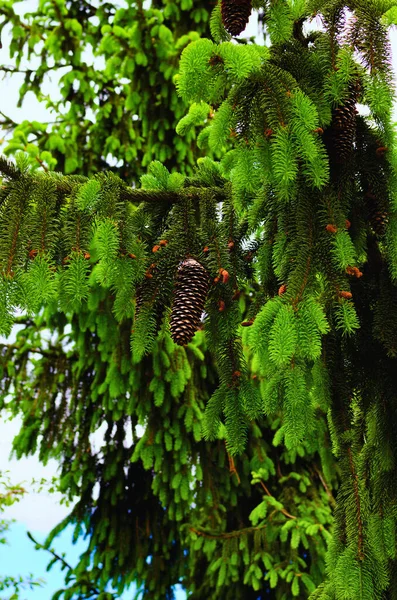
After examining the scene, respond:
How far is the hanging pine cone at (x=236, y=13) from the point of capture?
1792mm

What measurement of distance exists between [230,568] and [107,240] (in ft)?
12.7

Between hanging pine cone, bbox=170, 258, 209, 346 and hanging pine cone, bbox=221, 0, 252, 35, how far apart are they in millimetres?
663

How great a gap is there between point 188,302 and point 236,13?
31.5 inches

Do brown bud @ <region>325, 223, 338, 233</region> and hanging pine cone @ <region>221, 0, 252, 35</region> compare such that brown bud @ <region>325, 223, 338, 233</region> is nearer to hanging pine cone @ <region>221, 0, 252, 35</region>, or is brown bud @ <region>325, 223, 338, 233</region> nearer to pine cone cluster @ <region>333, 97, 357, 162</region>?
pine cone cluster @ <region>333, 97, 357, 162</region>

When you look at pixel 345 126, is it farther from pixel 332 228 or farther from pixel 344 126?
pixel 332 228

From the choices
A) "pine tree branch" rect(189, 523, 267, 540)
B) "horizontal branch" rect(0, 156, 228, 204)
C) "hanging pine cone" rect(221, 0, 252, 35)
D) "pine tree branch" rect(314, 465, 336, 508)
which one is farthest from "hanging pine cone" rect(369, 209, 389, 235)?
"pine tree branch" rect(314, 465, 336, 508)

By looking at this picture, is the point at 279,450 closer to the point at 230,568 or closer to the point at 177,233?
the point at 230,568

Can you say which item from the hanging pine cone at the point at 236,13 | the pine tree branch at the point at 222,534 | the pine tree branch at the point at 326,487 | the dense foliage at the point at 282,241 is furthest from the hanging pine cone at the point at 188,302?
the pine tree branch at the point at 326,487

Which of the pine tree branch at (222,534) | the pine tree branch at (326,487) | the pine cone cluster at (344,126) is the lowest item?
the pine tree branch at (222,534)

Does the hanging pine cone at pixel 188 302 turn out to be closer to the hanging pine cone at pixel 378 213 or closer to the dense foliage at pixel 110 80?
the hanging pine cone at pixel 378 213

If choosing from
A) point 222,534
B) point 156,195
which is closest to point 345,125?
point 156,195

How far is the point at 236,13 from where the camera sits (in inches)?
70.6

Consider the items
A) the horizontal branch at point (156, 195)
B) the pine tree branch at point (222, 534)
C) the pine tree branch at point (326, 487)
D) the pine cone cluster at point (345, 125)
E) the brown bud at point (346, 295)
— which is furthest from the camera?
the pine tree branch at point (326, 487)

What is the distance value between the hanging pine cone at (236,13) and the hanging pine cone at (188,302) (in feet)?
2.18
